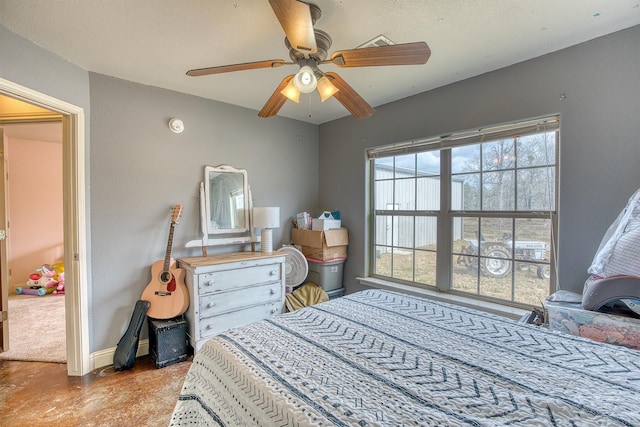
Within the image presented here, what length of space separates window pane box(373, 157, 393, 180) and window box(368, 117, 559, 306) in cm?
1

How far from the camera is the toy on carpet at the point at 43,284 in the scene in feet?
14.0

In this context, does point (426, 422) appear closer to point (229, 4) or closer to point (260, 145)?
point (229, 4)

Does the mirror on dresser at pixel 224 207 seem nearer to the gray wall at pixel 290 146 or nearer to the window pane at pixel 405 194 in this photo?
the gray wall at pixel 290 146

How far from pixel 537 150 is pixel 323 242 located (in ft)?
6.79

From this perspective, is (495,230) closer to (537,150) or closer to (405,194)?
(537,150)

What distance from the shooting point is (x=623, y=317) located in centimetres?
149

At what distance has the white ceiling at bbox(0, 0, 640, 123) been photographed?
1.54 metres

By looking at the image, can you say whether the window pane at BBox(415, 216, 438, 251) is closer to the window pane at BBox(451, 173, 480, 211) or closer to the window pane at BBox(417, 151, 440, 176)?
the window pane at BBox(451, 173, 480, 211)

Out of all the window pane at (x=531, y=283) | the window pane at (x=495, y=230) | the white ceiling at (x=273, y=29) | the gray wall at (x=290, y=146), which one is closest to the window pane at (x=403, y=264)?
the gray wall at (x=290, y=146)

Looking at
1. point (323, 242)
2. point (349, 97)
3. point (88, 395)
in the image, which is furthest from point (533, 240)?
point (88, 395)

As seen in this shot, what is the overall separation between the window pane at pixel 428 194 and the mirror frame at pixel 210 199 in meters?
1.80

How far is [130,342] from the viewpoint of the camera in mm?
2322

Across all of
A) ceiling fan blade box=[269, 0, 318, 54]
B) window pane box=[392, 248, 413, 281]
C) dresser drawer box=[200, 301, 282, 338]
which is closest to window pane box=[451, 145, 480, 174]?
window pane box=[392, 248, 413, 281]

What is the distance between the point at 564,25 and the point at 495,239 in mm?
1505
